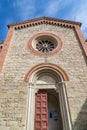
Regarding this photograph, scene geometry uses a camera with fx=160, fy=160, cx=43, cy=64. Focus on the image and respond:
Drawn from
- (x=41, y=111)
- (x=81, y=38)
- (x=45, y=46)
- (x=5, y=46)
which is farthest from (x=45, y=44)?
(x=41, y=111)

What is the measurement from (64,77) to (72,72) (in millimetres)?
642

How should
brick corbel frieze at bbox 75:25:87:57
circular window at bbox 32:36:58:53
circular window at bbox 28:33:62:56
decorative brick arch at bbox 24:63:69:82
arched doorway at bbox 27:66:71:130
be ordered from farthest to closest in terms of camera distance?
1. circular window at bbox 32:36:58:53
2. circular window at bbox 28:33:62:56
3. brick corbel frieze at bbox 75:25:87:57
4. decorative brick arch at bbox 24:63:69:82
5. arched doorway at bbox 27:66:71:130

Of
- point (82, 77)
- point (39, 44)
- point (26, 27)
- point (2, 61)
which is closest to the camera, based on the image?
point (82, 77)

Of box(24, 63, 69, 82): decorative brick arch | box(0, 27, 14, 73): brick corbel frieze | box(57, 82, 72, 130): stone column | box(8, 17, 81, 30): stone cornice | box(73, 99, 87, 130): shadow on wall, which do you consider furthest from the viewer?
box(8, 17, 81, 30): stone cornice

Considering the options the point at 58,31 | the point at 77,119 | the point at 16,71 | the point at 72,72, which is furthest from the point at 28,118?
the point at 58,31

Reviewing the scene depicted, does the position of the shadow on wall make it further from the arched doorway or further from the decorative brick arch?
the decorative brick arch

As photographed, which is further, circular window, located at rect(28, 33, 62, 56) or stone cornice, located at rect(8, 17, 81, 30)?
stone cornice, located at rect(8, 17, 81, 30)

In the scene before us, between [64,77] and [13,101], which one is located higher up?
[64,77]

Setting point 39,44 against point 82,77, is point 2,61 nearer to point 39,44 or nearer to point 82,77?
point 39,44

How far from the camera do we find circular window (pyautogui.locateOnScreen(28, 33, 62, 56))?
1130cm

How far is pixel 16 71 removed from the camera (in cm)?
1002

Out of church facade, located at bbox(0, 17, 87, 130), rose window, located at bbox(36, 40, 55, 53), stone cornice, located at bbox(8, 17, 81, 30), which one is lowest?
church facade, located at bbox(0, 17, 87, 130)

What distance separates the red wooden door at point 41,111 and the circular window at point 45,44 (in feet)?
10.0

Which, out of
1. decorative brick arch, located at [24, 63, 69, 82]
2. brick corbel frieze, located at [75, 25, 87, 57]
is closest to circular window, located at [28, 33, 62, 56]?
decorative brick arch, located at [24, 63, 69, 82]
